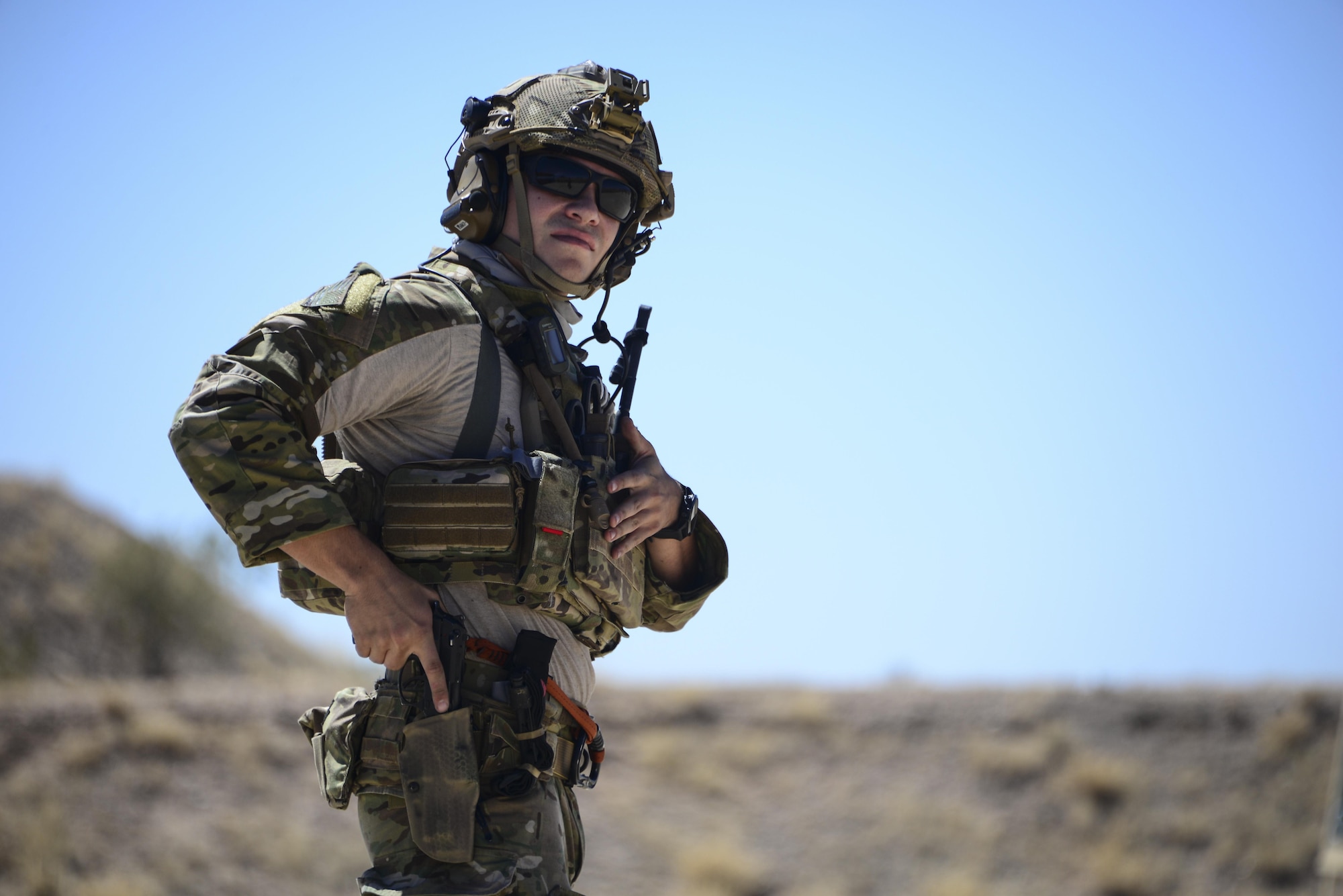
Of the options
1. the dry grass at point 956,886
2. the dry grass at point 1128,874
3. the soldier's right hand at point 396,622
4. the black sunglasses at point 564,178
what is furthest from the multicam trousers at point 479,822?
the dry grass at point 1128,874

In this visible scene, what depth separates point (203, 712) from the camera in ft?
58.0

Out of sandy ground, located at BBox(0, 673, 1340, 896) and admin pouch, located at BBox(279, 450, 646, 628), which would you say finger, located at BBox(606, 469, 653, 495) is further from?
sandy ground, located at BBox(0, 673, 1340, 896)

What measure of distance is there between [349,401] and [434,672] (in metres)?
0.74

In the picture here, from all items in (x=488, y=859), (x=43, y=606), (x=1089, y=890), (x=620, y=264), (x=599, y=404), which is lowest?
(x=1089, y=890)

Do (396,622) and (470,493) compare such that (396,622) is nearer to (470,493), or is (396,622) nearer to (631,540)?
(470,493)

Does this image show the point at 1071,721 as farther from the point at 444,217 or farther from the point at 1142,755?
the point at 444,217

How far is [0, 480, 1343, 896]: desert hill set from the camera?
50.1 ft

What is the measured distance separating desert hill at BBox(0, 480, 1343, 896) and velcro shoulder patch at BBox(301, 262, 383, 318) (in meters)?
12.6

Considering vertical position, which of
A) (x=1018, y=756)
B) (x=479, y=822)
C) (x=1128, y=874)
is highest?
(x=1018, y=756)

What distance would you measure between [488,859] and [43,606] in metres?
29.1

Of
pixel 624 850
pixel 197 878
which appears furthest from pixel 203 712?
pixel 624 850

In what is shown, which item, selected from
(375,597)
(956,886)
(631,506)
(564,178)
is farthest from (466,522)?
(956,886)

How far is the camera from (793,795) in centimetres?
1794

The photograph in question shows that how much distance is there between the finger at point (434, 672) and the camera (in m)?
3.27
